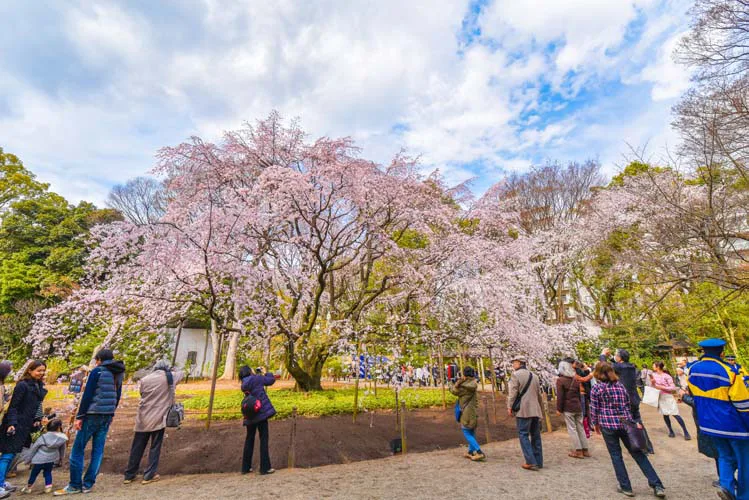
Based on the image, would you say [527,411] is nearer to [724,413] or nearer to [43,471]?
[724,413]

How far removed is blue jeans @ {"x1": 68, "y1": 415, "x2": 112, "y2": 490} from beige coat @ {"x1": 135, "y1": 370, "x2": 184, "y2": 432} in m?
0.38

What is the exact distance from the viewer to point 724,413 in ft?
11.1

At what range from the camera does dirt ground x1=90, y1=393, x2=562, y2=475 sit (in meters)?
5.51

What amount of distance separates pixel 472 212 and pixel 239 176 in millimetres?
7425

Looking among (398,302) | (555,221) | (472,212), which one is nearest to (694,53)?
(472,212)

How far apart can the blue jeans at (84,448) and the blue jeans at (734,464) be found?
7.26 m

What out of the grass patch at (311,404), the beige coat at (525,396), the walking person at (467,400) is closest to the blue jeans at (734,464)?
the beige coat at (525,396)

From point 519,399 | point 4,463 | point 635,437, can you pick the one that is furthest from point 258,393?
point 635,437

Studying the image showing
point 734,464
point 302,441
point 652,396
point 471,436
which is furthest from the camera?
point 652,396

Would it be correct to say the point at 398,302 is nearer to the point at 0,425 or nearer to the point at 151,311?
the point at 151,311

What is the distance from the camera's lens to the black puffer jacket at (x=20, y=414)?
391 centimetres

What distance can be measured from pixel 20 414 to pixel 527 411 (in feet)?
22.6

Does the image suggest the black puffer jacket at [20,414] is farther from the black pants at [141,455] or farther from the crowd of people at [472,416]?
the black pants at [141,455]

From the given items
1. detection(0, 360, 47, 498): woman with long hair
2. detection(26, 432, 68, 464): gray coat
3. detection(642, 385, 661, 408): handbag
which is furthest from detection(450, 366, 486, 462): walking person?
detection(0, 360, 47, 498): woman with long hair
